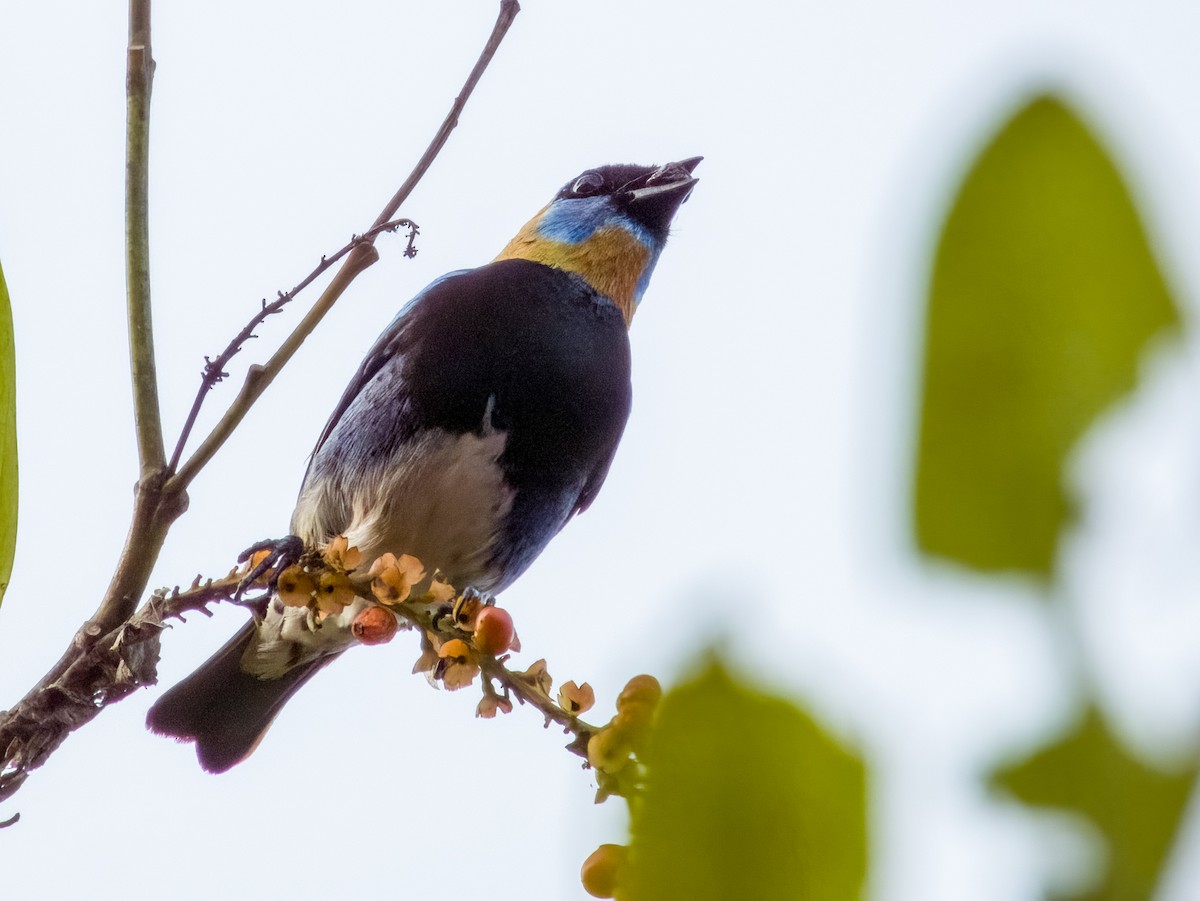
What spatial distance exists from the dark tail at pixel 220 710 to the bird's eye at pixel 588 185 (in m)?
1.68

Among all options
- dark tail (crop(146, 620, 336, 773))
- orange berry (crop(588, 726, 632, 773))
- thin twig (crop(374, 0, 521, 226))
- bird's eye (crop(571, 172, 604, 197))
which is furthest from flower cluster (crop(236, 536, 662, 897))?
bird's eye (crop(571, 172, 604, 197))

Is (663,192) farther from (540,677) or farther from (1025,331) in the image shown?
(1025,331)

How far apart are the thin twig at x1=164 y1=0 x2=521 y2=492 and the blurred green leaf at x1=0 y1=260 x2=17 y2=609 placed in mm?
237

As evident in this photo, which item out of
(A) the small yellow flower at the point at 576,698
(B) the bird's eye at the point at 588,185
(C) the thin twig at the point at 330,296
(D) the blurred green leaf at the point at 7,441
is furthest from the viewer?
(B) the bird's eye at the point at 588,185

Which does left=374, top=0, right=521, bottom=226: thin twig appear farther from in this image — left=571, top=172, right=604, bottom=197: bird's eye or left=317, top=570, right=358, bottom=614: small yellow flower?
left=571, top=172, right=604, bottom=197: bird's eye

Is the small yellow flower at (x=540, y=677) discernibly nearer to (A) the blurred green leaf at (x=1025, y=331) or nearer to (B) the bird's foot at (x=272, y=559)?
(B) the bird's foot at (x=272, y=559)

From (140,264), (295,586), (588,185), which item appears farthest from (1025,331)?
(588,185)

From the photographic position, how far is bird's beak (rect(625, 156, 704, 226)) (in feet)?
12.9

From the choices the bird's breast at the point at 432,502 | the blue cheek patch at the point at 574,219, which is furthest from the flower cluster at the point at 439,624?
the blue cheek patch at the point at 574,219

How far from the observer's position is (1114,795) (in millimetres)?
341

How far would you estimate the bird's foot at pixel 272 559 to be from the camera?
5.14 feet

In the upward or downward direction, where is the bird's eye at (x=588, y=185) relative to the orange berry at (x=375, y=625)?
upward

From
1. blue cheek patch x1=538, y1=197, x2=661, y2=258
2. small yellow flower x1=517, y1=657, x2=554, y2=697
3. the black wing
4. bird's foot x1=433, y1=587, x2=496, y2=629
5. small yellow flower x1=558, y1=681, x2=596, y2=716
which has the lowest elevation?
small yellow flower x1=558, y1=681, x2=596, y2=716

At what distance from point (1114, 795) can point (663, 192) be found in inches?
145
